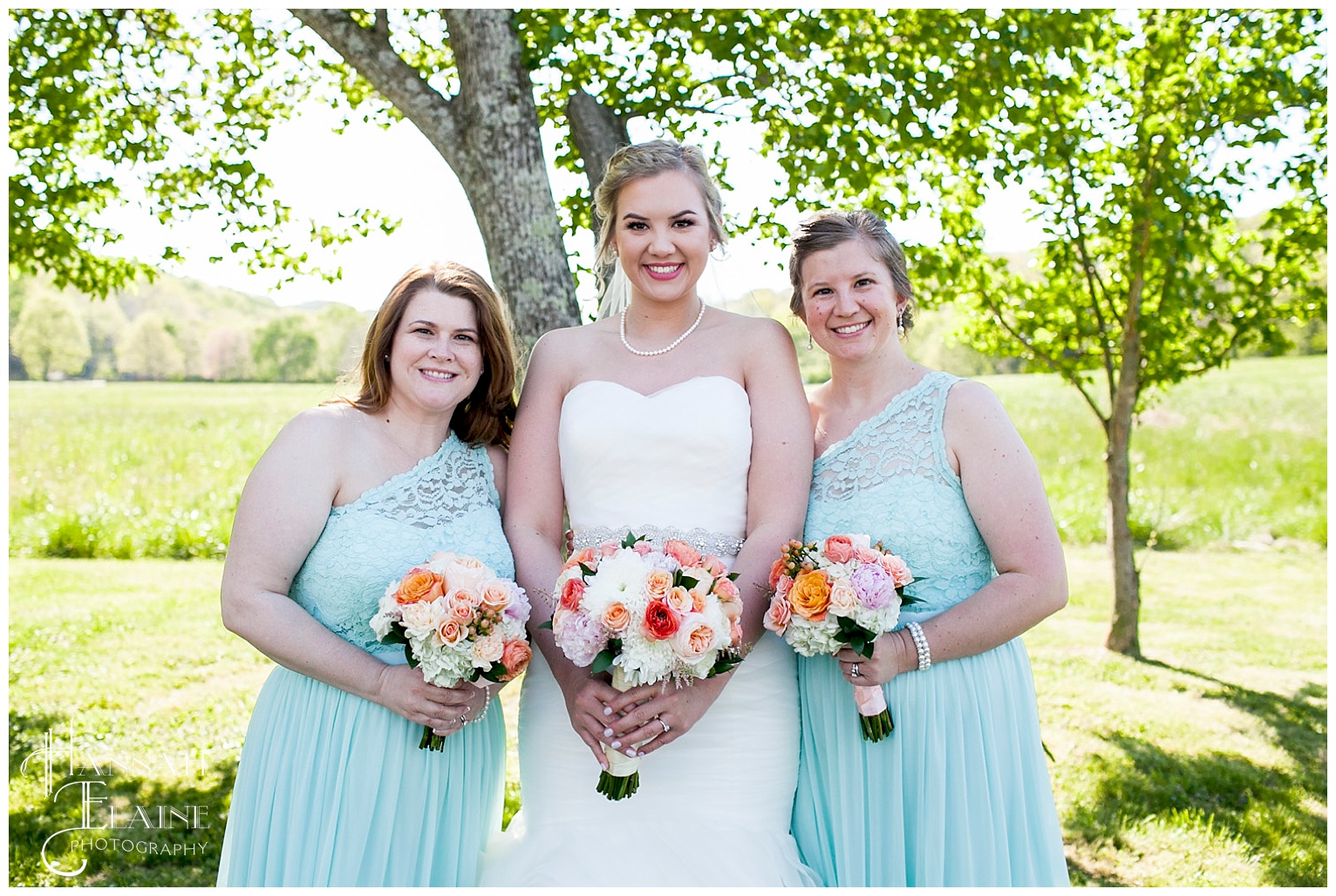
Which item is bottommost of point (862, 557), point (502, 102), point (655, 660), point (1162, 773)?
point (1162, 773)

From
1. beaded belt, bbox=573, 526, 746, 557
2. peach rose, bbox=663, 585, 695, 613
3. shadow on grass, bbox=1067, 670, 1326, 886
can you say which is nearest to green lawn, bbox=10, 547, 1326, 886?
shadow on grass, bbox=1067, 670, 1326, 886

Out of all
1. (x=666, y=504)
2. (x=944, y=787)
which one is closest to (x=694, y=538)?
(x=666, y=504)

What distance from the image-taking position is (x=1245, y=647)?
Answer: 387 inches

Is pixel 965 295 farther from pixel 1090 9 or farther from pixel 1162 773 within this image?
pixel 1162 773

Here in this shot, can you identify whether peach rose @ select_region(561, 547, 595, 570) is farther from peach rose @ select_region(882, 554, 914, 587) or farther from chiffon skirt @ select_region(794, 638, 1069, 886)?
chiffon skirt @ select_region(794, 638, 1069, 886)

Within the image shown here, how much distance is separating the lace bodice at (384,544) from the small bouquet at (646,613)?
24.7 inches

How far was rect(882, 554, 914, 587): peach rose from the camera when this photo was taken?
108 inches

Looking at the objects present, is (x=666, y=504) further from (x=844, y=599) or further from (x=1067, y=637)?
(x=1067, y=637)

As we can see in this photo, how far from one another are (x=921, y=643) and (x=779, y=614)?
55cm

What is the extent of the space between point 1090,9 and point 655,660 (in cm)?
609

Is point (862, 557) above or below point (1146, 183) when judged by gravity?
below

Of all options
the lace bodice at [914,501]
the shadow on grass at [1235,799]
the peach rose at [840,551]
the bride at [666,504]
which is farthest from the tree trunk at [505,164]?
the shadow on grass at [1235,799]

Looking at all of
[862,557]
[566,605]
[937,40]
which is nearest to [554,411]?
[566,605]

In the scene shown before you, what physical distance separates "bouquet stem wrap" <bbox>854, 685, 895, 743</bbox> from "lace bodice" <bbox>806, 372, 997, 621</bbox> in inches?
11.0
